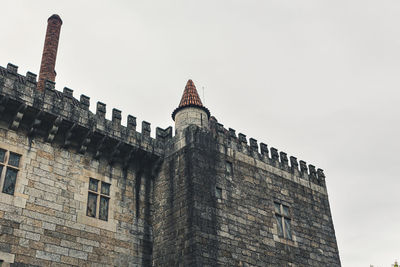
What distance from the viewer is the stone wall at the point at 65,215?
13086 mm

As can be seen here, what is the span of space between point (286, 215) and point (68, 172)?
904cm

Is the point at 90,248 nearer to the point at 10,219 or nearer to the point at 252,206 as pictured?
the point at 10,219

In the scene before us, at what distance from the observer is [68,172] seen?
15062 mm

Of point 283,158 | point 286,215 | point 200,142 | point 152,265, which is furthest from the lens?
point 283,158

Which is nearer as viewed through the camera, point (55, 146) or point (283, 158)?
point (55, 146)

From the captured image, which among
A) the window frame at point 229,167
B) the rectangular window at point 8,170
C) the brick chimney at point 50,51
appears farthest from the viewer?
the brick chimney at point 50,51

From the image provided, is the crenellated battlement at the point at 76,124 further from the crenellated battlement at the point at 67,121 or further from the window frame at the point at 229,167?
the window frame at the point at 229,167

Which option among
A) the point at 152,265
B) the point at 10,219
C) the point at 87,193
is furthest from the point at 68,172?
the point at 152,265

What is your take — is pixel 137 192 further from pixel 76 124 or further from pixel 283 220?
pixel 283 220

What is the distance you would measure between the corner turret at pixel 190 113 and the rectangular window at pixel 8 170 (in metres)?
6.29

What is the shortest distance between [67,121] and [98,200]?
9.75 feet

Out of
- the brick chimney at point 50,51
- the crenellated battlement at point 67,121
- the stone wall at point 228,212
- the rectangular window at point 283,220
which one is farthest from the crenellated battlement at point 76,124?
the brick chimney at point 50,51

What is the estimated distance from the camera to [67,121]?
15.2 m

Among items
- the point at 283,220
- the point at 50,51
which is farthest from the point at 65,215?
the point at 50,51
